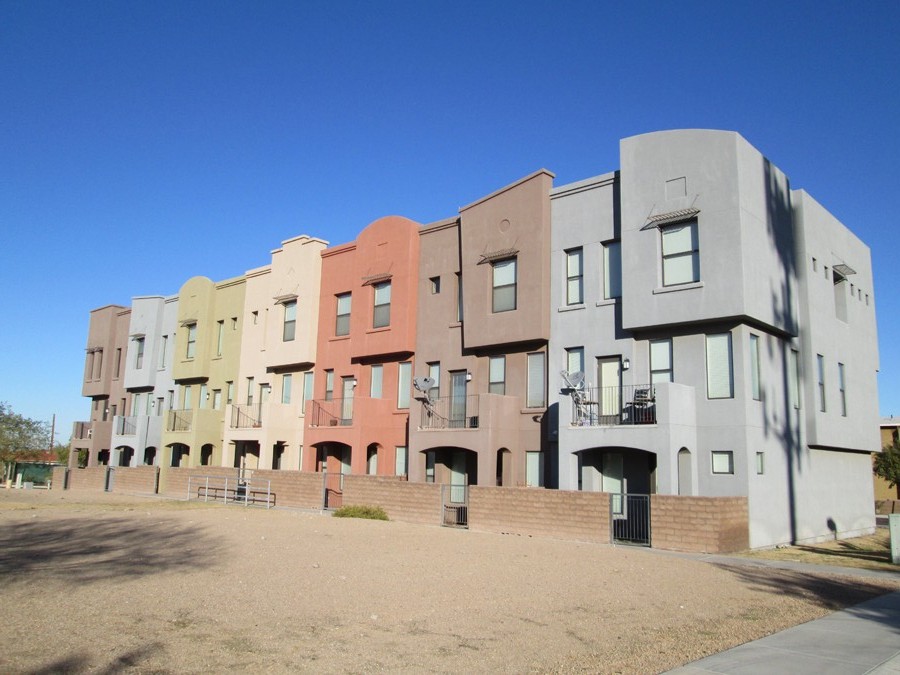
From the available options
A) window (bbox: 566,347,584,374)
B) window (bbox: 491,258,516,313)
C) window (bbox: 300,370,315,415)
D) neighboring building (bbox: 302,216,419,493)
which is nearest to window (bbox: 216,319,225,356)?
window (bbox: 300,370,315,415)

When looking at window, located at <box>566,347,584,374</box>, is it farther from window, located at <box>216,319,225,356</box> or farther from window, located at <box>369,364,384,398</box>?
window, located at <box>216,319,225,356</box>

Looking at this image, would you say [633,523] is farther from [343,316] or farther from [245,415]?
[245,415]

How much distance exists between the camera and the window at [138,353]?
155 ft

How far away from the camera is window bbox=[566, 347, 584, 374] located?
990 inches

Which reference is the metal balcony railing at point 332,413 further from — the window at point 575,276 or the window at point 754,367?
the window at point 754,367

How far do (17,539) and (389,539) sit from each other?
28.5ft

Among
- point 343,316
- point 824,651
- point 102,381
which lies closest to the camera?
point 824,651

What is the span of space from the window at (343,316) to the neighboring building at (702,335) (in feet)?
37.5

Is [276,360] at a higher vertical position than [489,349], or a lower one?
higher

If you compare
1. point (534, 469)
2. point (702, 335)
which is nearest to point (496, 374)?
point (534, 469)

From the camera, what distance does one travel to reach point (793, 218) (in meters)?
25.3

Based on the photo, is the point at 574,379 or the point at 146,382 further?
the point at 146,382

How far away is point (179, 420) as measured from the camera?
41.1 metres

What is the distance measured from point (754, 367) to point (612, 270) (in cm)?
538
